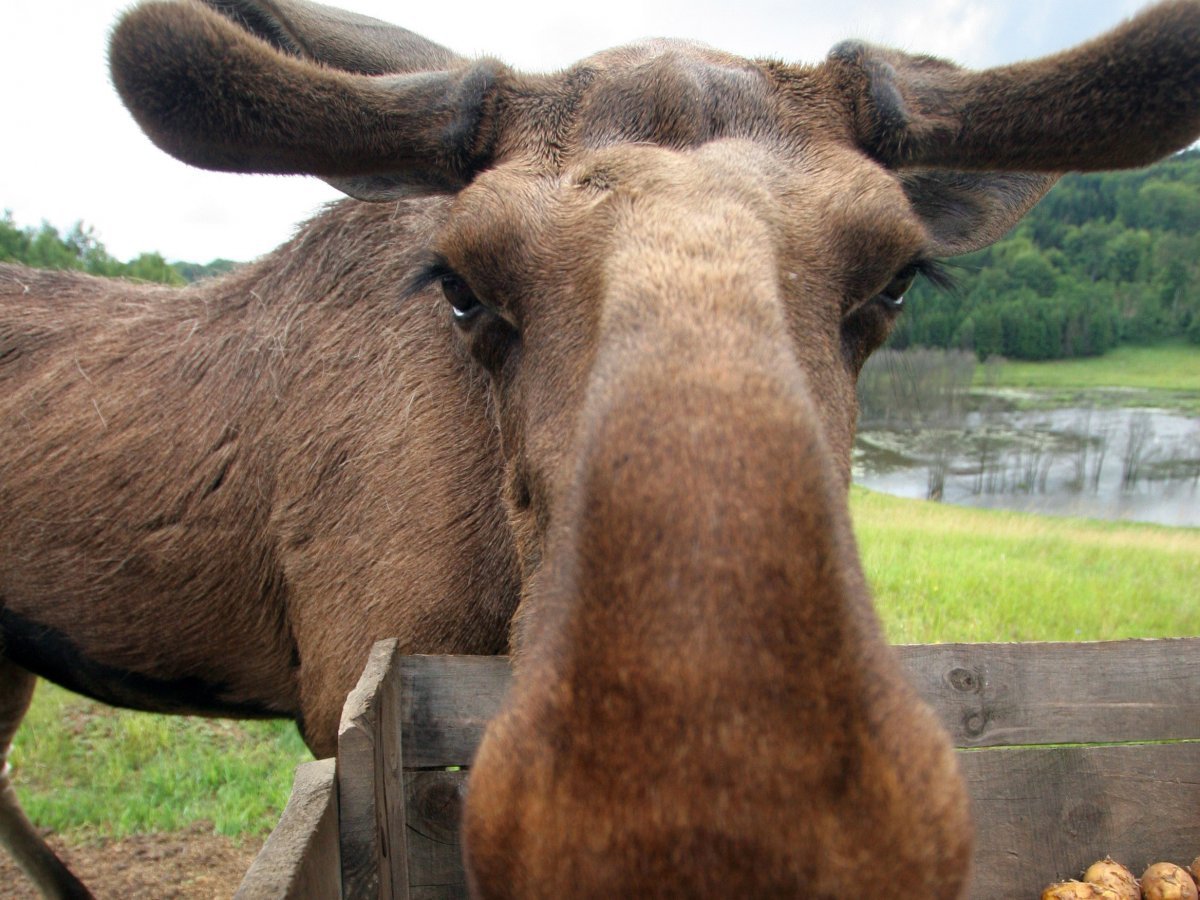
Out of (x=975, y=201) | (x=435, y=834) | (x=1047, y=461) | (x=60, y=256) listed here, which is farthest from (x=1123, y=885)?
(x=1047, y=461)

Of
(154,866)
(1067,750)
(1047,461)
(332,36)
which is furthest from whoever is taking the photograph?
(1047,461)

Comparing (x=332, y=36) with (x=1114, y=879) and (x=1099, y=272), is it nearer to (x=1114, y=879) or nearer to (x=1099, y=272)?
(x=1114, y=879)

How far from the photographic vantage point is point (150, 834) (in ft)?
17.4

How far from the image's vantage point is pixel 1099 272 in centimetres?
5972

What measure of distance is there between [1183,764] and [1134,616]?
7813 mm

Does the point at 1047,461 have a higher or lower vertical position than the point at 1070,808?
lower

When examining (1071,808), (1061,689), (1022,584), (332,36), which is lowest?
(1022,584)

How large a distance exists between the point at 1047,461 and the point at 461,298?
4929 centimetres

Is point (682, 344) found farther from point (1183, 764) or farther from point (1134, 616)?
point (1134, 616)

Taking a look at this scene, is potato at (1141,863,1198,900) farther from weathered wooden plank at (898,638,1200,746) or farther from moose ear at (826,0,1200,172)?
moose ear at (826,0,1200,172)

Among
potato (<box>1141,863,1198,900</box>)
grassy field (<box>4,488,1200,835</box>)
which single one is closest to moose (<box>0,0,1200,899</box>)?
grassy field (<box>4,488,1200,835</box>)

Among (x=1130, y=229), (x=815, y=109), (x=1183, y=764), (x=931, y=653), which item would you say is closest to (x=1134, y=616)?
(x=1183, y=764)

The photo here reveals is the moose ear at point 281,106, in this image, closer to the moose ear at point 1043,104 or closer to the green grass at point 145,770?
the moose ear at point 1043,104

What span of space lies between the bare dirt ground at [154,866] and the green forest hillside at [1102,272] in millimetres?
47009
